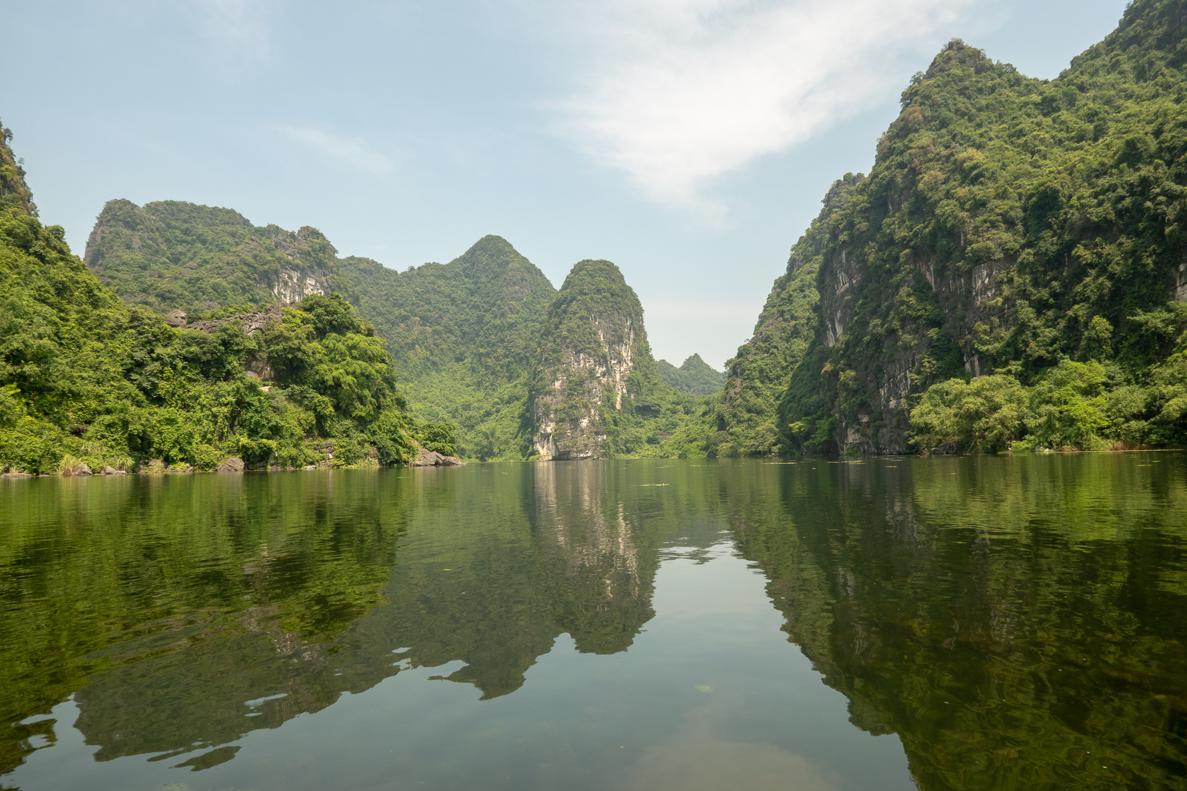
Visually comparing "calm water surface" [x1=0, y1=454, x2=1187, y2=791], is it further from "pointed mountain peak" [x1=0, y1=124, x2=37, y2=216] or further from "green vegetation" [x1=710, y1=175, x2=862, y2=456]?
"green vegetation" [x1=710, y1=175, x2=862, y2=456]

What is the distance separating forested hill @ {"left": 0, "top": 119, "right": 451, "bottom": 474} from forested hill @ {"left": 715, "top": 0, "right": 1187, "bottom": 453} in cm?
6808

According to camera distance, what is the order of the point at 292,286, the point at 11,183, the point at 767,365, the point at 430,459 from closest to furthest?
the point at 11,183 < the point at 430,459 < the point at 767,365 < the point at 292,286

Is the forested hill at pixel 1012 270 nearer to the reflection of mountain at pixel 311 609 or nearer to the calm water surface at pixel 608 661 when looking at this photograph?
the calm water surface at pixel 608 661

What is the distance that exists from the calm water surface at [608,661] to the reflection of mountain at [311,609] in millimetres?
56

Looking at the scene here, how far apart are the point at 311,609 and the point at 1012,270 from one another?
90841 mm

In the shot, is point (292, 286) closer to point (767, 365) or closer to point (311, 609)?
point (767, 365)

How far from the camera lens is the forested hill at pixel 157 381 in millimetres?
49062

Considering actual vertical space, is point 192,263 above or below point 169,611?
above

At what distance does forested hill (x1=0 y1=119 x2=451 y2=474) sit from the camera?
49.1m

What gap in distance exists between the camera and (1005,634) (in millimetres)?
7891

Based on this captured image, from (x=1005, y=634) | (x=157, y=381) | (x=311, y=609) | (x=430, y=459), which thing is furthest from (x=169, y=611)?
(x=430, y=459)

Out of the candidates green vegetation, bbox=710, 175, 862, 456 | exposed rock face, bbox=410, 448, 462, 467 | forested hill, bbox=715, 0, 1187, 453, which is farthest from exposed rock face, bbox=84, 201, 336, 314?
forested hill, bbox=715, 0, 1187, 453

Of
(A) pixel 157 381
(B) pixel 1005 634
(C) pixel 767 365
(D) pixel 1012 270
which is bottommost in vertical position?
(B) pixel 1005 634

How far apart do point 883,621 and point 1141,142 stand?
83.4 meters
